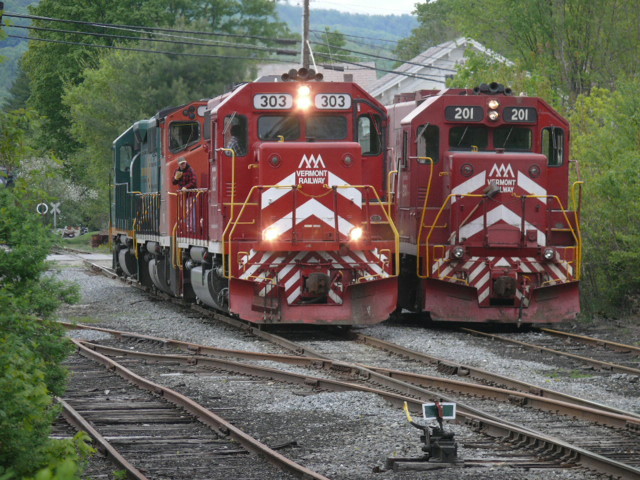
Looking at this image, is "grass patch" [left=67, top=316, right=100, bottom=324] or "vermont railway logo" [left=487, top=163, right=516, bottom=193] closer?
"vermont railway logo" [left=487, top=163, right=516, bottom=193]

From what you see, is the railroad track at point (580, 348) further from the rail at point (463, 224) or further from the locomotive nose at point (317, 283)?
the locomotive nose at point (317, 283)

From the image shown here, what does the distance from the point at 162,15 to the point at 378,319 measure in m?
46.1

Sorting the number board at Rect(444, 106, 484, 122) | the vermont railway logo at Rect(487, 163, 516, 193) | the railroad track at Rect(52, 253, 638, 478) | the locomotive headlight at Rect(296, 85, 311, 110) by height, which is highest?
the locomotive headlight at Rect(296, 85, 311, 110)

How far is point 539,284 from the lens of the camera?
15.2 meters

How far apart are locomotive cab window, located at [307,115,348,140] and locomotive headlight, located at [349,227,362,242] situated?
1.30 meters

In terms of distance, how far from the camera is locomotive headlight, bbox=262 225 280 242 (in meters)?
14.0

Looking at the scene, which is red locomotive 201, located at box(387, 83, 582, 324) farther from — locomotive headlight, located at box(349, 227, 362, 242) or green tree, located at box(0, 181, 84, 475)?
green tree, located at box(0, 181, 84, 475)

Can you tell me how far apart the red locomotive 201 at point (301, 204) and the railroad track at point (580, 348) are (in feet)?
6.20

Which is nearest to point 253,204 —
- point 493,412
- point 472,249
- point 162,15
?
point 472,249

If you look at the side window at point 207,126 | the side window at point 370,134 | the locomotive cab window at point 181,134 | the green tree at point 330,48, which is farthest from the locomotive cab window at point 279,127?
the green tree at point 330,48

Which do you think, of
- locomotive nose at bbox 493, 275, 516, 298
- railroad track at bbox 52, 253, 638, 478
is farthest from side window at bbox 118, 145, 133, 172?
railroad track at bbox 52, 253, 638, 478

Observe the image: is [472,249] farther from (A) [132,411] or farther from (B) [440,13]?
(B) [440,13]

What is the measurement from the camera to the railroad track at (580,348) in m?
12.1

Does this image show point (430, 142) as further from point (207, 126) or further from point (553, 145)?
point (207, 126)
